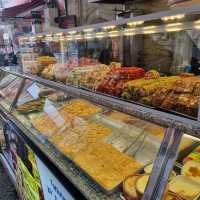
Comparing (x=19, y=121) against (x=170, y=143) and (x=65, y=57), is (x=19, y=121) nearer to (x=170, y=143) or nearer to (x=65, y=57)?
(x=65, y=57)

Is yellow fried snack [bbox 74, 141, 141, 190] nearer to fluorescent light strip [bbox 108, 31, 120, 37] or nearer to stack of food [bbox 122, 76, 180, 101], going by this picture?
stack of food [bbox 122, 76, 180, 101]

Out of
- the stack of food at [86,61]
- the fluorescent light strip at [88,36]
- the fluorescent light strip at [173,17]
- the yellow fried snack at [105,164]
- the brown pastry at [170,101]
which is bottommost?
the yellow fried snack at [105,164]

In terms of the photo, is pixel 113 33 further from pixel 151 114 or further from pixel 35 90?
pixel 35 90

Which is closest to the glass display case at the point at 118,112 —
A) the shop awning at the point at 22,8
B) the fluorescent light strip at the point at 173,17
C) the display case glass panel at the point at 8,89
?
the fluorescent light strip at the point at 173,17

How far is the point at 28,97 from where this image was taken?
9.90 ft

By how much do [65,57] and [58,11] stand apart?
Result: 5.96 metres

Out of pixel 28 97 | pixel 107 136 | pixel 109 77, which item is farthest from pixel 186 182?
pixel 28 97

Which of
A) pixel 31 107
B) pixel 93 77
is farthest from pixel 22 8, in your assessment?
pixel 93 77

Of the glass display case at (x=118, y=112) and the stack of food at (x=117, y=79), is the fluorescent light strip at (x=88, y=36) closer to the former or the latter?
the glass display case at (x=118, y=112)

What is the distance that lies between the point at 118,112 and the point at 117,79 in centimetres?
38

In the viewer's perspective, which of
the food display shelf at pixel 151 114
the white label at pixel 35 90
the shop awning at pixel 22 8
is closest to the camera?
the food display shelf at pixel 151 114

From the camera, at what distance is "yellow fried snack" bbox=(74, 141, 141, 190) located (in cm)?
139

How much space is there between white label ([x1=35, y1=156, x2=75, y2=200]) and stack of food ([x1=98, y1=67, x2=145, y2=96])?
678 millimetres

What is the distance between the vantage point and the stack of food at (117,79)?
163 cm
